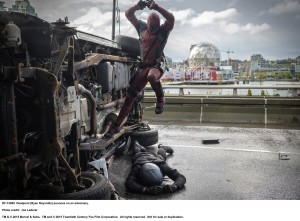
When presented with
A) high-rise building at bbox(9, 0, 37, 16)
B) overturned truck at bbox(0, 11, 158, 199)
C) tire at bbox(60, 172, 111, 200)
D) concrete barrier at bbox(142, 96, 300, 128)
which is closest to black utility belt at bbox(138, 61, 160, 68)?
overturned truck at bbox(0, 11, 158, 199)

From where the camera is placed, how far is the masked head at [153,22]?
4746 millimetres

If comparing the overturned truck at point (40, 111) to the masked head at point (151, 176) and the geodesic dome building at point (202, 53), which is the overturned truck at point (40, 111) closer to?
the masked head at point (151, 176)

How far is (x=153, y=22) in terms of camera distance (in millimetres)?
4762

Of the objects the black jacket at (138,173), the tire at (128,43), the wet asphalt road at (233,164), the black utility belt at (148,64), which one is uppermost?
the tire at (128,43)

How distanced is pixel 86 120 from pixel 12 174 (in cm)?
172

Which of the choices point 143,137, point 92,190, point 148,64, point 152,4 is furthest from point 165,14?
point 92,190

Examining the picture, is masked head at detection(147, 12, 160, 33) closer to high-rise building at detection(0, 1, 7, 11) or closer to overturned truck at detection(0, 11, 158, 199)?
overturned truck at detection(0, 11, 158, 199)

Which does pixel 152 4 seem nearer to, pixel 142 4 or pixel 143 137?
pixel 142 4

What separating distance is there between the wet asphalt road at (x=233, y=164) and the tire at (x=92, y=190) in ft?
1.82

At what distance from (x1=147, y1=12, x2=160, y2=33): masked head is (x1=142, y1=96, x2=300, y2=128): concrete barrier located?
417 centimetres

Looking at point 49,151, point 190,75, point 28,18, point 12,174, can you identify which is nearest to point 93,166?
point 49,151

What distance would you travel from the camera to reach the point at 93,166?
13.2 feet

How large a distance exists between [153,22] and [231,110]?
197 inches

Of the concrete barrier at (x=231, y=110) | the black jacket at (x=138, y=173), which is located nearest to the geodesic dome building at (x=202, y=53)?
the concrete barrier at (x=231, y=110)
